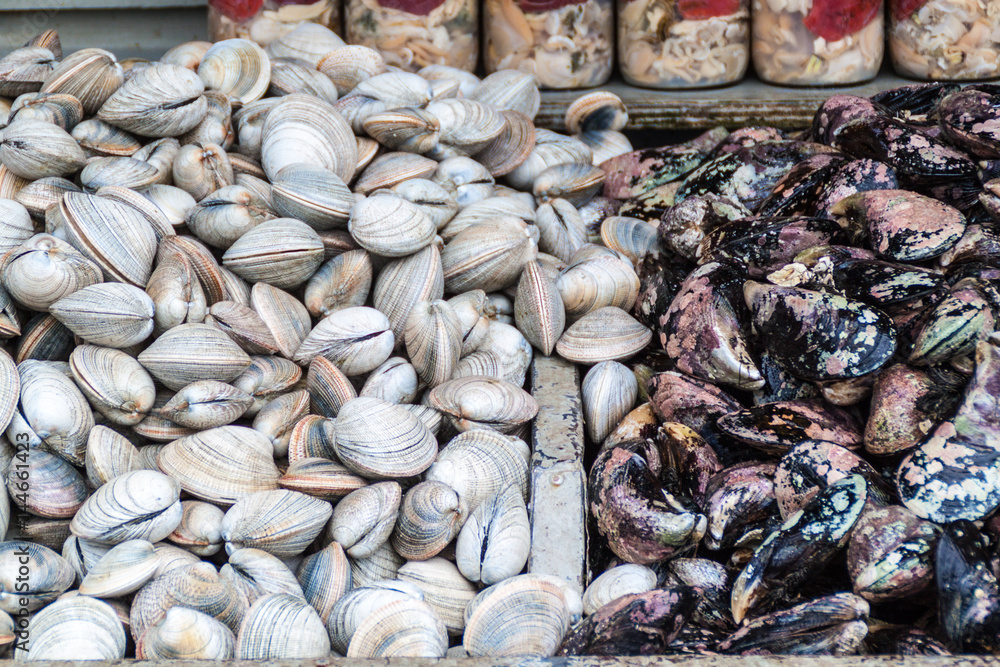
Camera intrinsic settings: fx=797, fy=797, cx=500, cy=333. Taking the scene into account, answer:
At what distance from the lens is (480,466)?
1623mm

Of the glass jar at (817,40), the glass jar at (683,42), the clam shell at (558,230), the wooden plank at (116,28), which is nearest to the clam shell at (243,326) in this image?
the clam shell at (558,230)

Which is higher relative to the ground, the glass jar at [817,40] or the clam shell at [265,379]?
the glass jar at [817,40]

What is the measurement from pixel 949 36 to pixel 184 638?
300 centimetres

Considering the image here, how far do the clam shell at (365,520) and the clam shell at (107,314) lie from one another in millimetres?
576

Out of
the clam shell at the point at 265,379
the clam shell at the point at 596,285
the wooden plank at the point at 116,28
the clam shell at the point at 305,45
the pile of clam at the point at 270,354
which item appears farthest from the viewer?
the wooden plank at the point at 116,28

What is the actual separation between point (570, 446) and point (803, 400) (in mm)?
499

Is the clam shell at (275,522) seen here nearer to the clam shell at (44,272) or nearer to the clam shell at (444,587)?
the clam shell at (444,587)

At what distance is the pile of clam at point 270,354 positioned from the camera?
1.34 m

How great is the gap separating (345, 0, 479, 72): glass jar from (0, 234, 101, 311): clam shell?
4.93 feet

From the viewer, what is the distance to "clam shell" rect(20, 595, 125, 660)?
1239 millimetres

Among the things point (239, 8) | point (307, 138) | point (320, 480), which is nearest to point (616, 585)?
point (320, 480)

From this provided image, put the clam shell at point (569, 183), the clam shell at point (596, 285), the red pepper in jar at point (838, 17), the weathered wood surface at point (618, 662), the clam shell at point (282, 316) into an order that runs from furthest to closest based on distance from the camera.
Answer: the red pepper in jar at point (838, 17), the clam shell at point (569, 183), the clam shell at point (596, 285), the clam shell at point (282, 316), the weathered wood surface at point (618, 662)

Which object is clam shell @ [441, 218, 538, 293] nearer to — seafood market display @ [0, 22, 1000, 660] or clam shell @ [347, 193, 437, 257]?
seafood market display @ [0, 22, 1000, 660]

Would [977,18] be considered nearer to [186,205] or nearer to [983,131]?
[983,131]
